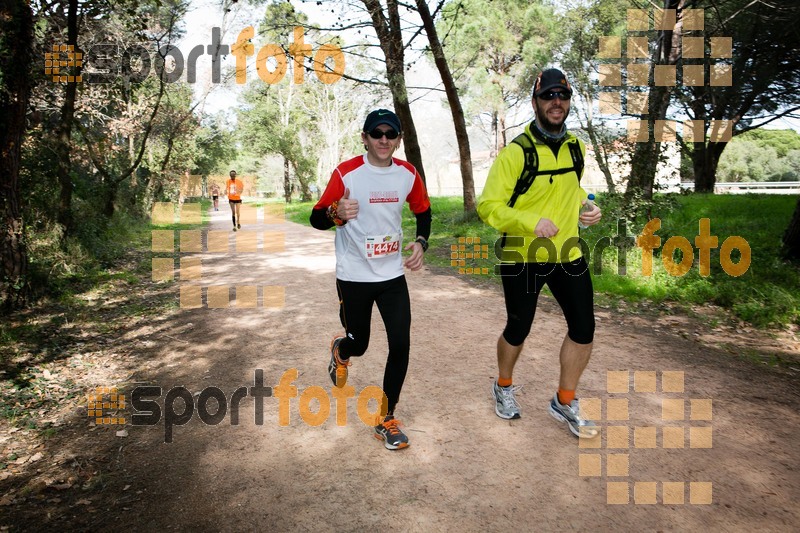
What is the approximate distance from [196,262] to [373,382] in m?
8.67

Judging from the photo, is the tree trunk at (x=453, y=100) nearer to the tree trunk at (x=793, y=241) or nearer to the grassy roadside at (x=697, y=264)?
the grassy roadside at (x=697, y=264)

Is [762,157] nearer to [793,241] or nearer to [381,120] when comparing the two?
[793,241]

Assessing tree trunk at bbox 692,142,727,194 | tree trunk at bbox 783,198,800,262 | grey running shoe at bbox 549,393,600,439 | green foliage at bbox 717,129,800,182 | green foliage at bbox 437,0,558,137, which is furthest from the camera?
green foliage at bbox 717,129,800,182

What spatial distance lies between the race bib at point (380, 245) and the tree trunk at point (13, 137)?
5.98 m

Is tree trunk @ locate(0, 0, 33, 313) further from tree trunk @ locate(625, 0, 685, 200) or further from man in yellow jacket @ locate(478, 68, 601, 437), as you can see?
tree trunk @ locate(625, 0, 685, 200)

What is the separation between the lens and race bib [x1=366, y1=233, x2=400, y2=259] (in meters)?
3.56

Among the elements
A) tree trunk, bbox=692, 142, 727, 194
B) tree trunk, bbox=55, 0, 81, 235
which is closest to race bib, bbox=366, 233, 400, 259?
tree trunk, bbox=55, 0, 81, 235

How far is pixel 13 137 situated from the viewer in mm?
6805

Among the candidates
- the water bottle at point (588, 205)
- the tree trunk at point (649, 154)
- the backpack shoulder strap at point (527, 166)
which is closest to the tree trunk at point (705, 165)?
the tree trunk at point (649, 154)

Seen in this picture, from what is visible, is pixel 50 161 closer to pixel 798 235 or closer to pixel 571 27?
pixel 798 235

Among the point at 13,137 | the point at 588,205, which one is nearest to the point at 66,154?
the point at 13,137

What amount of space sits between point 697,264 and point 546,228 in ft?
21.0

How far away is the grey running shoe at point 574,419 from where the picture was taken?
3.59 m

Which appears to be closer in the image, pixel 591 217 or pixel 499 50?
pixel 591 217
